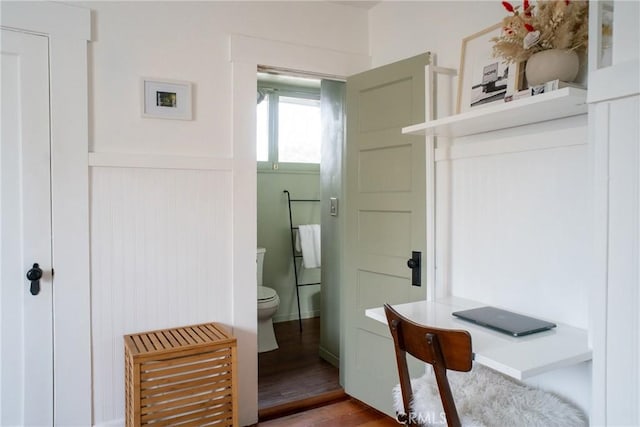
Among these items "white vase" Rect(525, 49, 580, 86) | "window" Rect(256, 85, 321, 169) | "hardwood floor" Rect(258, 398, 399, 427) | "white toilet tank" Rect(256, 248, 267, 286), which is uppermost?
"window" Rect(256, 85, 321, 169)

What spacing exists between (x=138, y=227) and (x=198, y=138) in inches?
22.4

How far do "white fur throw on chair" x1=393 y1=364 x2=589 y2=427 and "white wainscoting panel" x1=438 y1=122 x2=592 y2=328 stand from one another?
314 mm

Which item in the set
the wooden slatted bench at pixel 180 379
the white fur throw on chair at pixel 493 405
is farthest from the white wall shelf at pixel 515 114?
the wooden slatted bench at pixel 180 379

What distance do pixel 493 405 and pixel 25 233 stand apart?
2068mm

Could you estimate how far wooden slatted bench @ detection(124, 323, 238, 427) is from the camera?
1.80 metres

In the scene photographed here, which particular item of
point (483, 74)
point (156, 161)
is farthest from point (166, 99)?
point (483, 74)

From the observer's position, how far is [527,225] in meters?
1.72

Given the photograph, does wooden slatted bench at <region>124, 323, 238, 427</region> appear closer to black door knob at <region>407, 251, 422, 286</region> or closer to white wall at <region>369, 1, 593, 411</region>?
black door knob at <region>407, 251, 422, 286</region>

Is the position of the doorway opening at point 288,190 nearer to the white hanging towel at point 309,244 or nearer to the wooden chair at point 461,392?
the white hanging towel at point 309,244

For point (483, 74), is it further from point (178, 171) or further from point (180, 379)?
point (180, 379)

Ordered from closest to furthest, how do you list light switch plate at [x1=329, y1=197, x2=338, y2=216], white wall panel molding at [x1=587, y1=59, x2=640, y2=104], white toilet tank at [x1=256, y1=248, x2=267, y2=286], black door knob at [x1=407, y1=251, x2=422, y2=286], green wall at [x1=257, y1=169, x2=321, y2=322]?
white wall panel molding at [x1=587, y1=59, x2=640, y2=104] → black door knob at [x1=407, y1=251, x2=422, y2=286] → light switch plate at [x1=329, y1=197, x2=338, y2=216] → white toilet tank at [x1=256, y1=248, x2=267, y2=286] → green wall at [x1=257, y1=169, x2=321, y2=322]

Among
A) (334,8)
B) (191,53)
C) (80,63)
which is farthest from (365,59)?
(80,63)

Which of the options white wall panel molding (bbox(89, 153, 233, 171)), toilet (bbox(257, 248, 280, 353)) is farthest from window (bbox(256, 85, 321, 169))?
white wall panel molding (bbox(89, 153, 233, 171))

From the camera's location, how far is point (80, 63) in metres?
1.95
